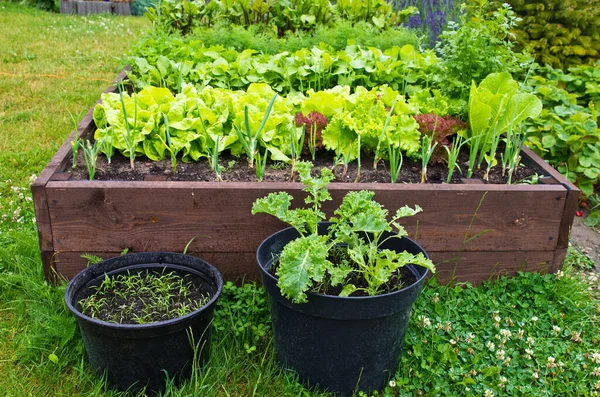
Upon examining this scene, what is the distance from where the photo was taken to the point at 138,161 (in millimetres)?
2859

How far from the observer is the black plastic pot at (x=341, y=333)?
1.91 metres

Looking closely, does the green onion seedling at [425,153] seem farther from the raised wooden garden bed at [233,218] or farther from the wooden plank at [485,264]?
the wooden plank at [485,264]

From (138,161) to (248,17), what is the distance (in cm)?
263

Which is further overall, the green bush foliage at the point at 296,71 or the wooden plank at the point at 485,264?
the green bush foliage at the point at 296,71

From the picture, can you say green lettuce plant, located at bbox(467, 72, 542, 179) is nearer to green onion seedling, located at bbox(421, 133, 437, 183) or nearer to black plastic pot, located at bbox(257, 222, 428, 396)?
green onion seedling, located at bbox(421, 133, 437, 183)

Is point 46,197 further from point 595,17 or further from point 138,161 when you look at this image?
point 595,17

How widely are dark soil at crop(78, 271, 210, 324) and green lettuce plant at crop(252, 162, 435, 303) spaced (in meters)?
0.37

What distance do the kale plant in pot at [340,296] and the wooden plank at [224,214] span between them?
0.28m

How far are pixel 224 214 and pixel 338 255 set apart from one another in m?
0.53

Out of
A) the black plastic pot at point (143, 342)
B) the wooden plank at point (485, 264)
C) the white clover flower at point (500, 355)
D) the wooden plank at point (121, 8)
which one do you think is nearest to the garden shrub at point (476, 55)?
the wooden plank at point (485, 264)

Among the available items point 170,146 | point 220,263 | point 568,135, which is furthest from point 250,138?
point 568,135

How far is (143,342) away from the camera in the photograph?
78.4 inches

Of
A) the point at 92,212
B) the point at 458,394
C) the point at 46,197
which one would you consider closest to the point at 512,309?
the point at 458,394

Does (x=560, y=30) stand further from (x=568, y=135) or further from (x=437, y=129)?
(x=437, y=129)
